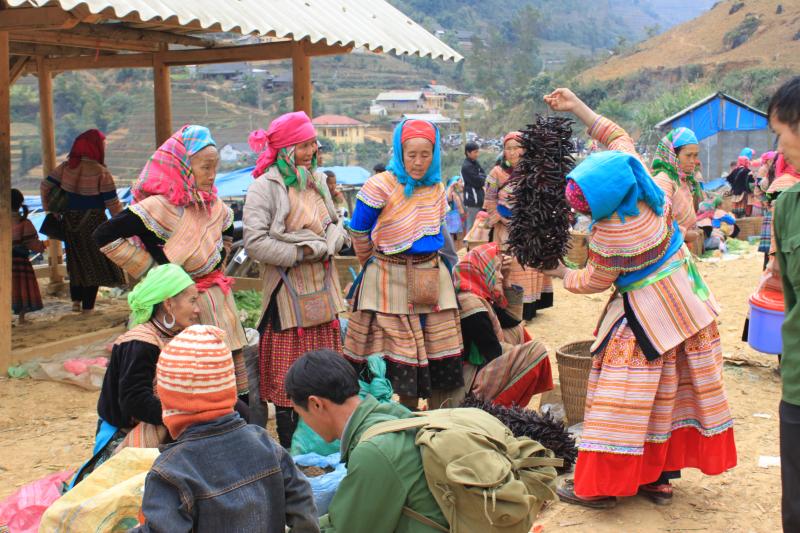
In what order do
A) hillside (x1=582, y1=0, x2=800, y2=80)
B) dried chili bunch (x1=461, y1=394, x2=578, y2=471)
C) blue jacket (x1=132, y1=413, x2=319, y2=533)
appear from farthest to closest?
hillside (x1=582, y1=0, x2=800, y2=80) → dried chili bunch (x1=461, y1=394, x2=578, y2=471) → blue jacket (x1=132, y1=413, x2=319, y2=533)

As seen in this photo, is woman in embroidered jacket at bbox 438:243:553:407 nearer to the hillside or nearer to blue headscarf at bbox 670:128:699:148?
blue headscarf at bbox 670:128:699:148

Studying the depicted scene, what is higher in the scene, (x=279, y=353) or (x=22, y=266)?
(x=22, y=266)

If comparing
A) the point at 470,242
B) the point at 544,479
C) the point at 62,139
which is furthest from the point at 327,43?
the point at 62,139

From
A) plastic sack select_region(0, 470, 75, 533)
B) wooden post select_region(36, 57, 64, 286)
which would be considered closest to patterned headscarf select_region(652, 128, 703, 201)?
plastic sack select_region(0, 470, 75, 533)

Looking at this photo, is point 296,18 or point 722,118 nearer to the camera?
point 296,18

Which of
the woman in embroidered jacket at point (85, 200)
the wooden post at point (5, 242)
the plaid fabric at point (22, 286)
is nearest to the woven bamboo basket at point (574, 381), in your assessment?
the wooden post at point (5, 242)

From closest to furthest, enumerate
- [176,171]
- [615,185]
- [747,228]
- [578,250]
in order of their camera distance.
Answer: [615,185] < [176,171] < [578,250] < [747,228]

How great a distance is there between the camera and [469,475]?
2697 millimetres

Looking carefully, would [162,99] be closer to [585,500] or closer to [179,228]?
[179,228]

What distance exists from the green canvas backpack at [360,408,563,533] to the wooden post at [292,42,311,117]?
5823 mm

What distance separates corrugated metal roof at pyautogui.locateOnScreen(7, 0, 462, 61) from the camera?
6.21m

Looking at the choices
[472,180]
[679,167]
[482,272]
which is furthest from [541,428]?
[472,180]

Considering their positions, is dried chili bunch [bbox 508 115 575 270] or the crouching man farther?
dried chili bunch [bbox 508 115 575 270]

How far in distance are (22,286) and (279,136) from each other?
16.5ft
